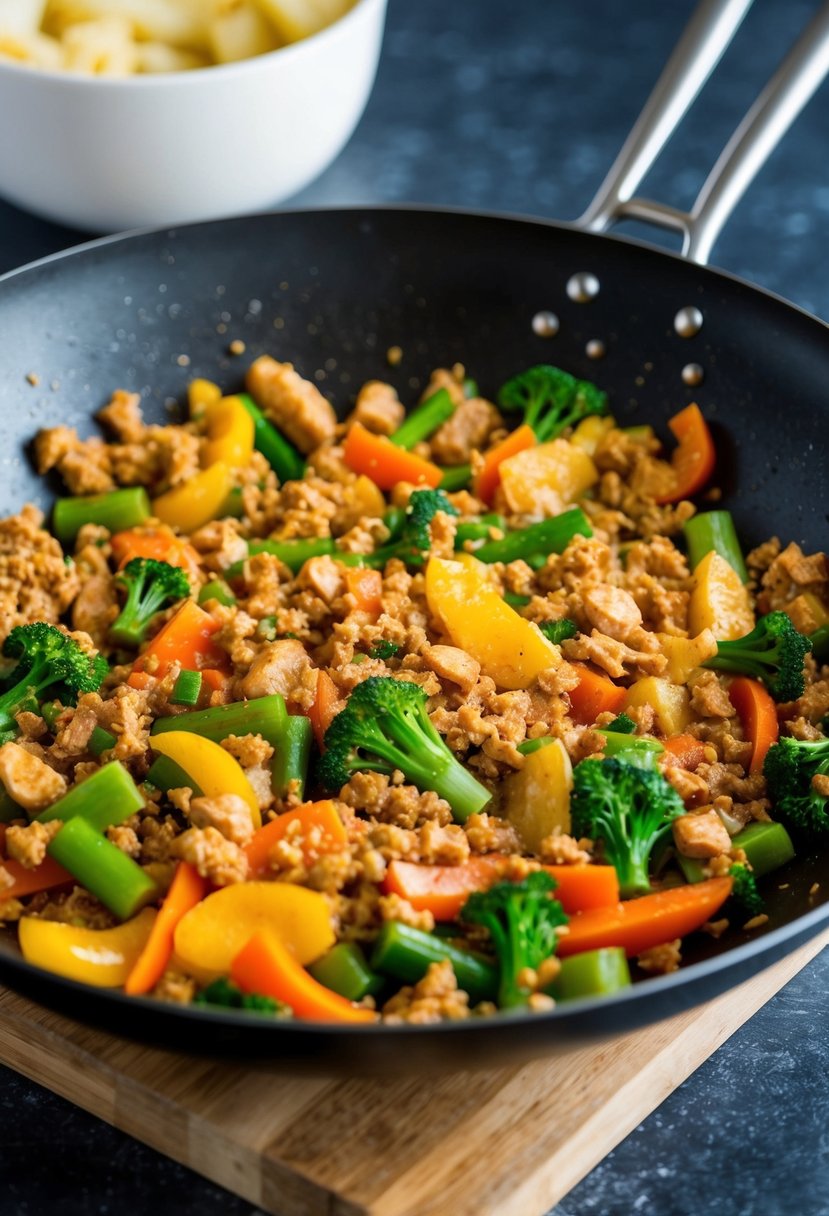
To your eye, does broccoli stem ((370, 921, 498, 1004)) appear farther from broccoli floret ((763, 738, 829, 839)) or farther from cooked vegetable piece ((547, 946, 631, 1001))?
broccoli floret ((763, 738, 829, 839))

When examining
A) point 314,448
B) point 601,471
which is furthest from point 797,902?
point 314,448

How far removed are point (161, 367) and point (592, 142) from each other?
2.12 meters

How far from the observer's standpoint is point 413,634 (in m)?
2.79

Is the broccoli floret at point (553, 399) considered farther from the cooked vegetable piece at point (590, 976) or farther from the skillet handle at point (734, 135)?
the cooked vegetable piece at point (590, 976)

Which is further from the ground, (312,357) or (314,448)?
(312,357)

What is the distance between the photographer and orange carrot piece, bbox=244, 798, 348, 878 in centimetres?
232

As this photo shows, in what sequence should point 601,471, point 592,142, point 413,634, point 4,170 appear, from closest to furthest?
point 413,634 → point 601,471 → point 4,170 → point 592,142

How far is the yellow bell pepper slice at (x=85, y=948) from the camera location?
222 centimetres

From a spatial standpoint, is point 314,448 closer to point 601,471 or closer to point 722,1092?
point 601,471

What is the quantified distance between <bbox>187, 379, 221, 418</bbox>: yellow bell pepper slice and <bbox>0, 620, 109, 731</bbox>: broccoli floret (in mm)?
854

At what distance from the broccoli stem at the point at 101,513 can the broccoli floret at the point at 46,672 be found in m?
0.45

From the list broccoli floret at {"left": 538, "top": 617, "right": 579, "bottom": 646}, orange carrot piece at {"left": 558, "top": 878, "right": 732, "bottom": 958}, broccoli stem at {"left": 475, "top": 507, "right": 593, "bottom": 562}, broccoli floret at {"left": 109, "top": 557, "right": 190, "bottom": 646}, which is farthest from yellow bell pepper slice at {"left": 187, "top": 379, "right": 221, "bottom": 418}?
orange carrot piece at {"left": 558, "top": 878, "right": 732, "bottom": 958}

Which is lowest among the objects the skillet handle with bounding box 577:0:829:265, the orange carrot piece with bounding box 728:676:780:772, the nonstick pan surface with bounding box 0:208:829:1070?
the orange carrot piece with bounding box 728:676:780:772

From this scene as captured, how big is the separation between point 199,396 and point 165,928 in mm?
1624
